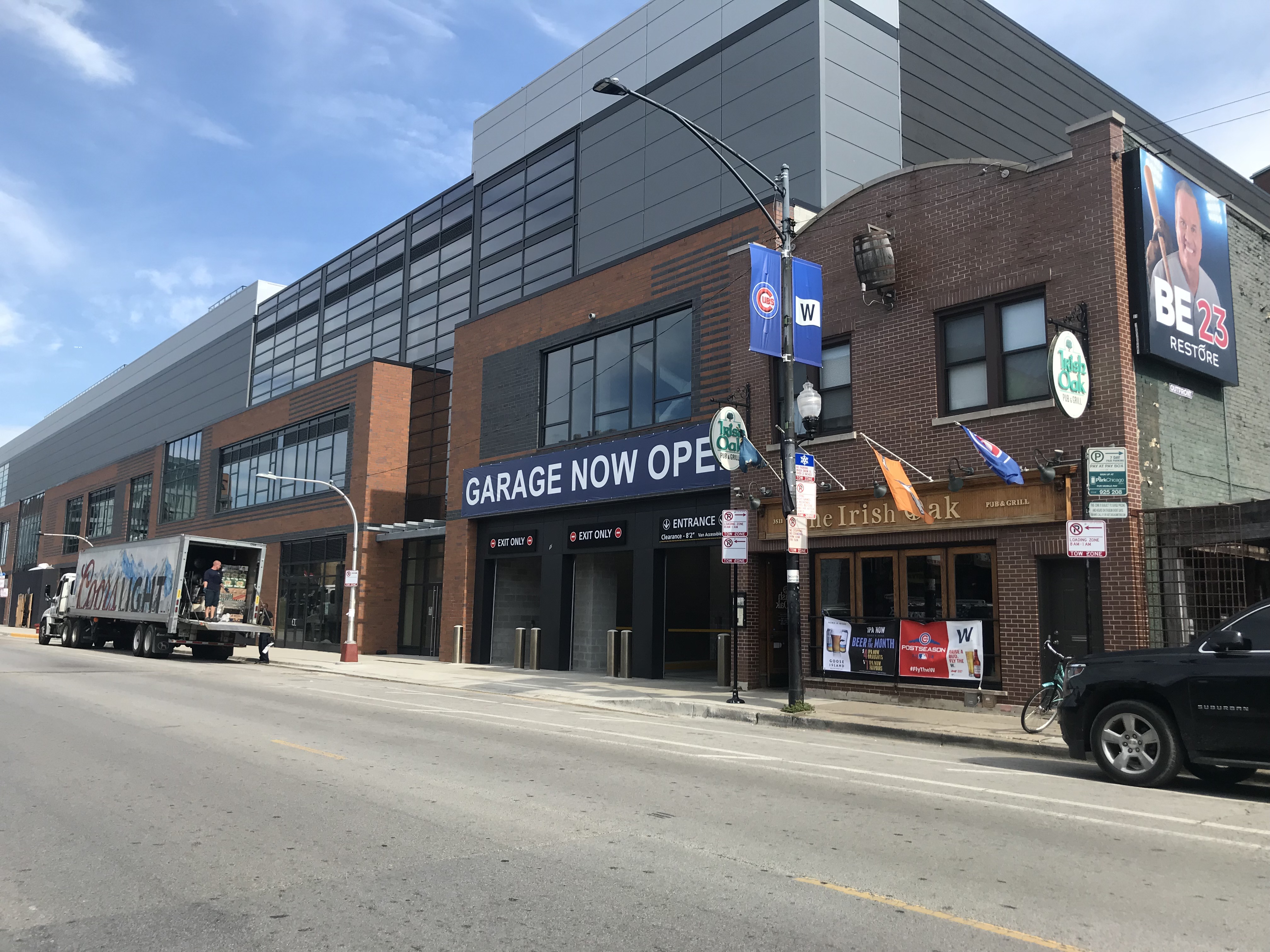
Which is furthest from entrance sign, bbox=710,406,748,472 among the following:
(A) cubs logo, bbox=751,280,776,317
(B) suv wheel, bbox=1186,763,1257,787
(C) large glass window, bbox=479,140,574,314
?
(C) large glass window, bbox=479,140,574,314

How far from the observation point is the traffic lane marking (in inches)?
296

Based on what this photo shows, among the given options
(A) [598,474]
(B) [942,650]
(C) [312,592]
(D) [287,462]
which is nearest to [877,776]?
(B) [942,650]

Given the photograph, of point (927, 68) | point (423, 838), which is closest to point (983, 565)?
point (423, 838)

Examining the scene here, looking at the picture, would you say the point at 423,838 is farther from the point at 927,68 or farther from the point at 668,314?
the point at 927,68

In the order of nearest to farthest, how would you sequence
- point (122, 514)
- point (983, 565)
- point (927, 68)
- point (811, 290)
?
point (983, 565)
point (811, 290)
point (927, 68)
point (122, 514)

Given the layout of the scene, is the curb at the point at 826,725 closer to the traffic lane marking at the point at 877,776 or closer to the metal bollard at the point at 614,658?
the traffic lane marking at the point at 877,776

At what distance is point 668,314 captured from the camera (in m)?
23.4

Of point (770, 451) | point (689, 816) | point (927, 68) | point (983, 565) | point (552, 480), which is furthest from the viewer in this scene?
point (927, 68)

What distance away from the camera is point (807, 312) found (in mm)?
17797

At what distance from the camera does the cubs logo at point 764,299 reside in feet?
54.6

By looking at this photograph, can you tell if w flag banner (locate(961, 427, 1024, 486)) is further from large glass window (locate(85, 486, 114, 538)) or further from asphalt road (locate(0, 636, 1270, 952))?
large glass window (locate(85, 486, 114, 538))

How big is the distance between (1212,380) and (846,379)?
6.23 meters

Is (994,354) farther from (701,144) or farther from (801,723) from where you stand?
(701,144)

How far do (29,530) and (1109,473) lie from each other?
90.6 meters
